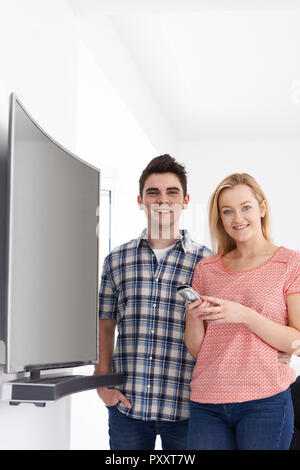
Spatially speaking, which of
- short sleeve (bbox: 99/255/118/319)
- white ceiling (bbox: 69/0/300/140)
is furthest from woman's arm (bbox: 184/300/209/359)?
white ceiling (bbox: 69/0/300/140)

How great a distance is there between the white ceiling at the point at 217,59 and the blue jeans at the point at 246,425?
4.08 feet

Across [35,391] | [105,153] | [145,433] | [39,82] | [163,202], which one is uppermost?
[105,153]

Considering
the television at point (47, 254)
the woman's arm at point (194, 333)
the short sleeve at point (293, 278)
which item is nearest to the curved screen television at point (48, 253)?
the television at point (47, 254)

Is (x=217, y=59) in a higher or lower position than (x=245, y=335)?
higher

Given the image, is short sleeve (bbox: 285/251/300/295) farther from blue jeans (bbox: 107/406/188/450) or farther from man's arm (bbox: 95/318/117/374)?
man's arm (bbox: 95/318/117/374)

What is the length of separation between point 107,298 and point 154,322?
0.19m

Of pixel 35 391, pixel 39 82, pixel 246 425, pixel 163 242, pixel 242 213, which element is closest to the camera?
pixel 35 391

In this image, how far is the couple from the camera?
1.41 m

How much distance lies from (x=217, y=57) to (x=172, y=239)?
2.17 metres

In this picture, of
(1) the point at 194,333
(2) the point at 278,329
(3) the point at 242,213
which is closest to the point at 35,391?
(1) the point at 194,333

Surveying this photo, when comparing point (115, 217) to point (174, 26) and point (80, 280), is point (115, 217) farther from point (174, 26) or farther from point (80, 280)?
point (80, 280)

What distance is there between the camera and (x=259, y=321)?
140 centimetres

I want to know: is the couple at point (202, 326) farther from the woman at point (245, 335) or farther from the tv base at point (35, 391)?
the tv base at point (35, 391)

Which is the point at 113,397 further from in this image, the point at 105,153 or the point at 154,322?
the point at 105,153
